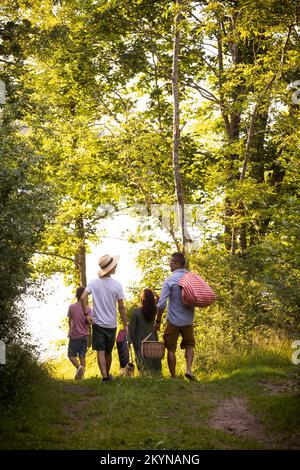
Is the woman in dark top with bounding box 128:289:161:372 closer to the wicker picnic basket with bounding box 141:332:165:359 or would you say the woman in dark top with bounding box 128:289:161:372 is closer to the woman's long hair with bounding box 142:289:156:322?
the woman's long hair with bounding box 142:289:156:322

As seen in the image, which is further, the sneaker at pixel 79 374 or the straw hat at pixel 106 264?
the sneaker at pixel 79 374

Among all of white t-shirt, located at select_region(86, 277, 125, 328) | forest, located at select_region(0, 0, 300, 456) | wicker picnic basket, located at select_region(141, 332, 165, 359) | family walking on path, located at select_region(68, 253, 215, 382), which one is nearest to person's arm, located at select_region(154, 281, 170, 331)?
family walking on path, located at select_region(68, 253, 215, 382)

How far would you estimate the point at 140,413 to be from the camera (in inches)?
357

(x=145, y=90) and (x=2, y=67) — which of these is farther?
(x=145, y=90)

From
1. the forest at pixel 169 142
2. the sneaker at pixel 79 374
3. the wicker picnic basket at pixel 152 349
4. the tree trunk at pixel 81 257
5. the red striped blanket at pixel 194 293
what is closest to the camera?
the red striped blanket at pixel 194 293

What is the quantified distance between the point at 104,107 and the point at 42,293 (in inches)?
507

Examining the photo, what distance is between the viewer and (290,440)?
8.05 metres

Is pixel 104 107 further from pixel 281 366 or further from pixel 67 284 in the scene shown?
pixel 281 366

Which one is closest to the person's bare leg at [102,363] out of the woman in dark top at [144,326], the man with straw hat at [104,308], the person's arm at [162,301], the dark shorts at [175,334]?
the man with straw hat at [104,308]

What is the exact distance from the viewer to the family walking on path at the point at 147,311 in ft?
36.3

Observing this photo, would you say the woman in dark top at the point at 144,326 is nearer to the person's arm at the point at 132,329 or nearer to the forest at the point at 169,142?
the person's arm at the point at 132,329

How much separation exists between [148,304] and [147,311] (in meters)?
0.14

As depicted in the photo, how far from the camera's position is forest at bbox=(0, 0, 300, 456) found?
13758 millimetres
